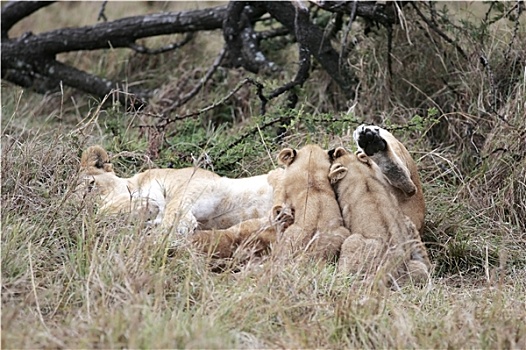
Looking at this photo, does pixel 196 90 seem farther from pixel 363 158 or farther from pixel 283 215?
pixel 283 215

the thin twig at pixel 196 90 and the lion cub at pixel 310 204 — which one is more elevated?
the lion cub at pixel 310 204

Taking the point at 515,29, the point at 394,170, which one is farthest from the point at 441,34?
the point at 394,170

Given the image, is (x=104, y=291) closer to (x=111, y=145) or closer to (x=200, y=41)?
(x=111, y=145)

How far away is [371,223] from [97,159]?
189cm

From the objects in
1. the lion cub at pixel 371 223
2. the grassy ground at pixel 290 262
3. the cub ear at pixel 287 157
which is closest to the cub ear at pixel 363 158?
the lion cub at pixel 371 223

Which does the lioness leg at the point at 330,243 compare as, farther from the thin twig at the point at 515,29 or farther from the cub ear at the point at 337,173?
the thin twig at the point at 515,29

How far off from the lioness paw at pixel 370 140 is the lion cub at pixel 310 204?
0.28m

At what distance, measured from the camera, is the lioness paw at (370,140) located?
5211mm

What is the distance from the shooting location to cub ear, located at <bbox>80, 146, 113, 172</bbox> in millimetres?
5723

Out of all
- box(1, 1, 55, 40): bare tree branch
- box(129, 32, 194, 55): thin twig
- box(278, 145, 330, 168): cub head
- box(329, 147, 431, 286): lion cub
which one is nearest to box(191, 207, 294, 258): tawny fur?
box(329, 147, 431, 286): lion cub

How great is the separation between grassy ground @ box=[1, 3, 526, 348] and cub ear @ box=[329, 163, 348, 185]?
62 centimetres

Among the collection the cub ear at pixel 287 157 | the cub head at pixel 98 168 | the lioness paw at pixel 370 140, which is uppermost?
the lioness paw at pixel 370 140

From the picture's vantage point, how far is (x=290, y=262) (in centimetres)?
434

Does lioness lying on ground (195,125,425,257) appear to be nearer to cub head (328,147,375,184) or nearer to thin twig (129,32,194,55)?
cub head (328,147,375,184)
